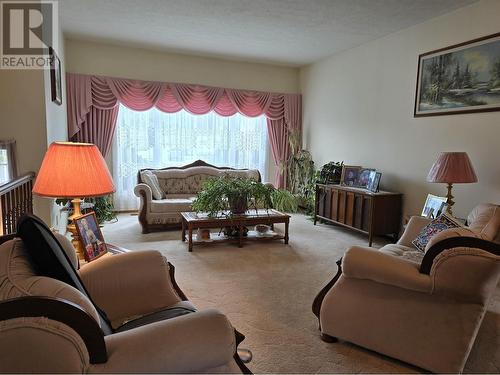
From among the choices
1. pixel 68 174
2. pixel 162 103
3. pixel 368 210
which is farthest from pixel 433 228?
pixel 162 103

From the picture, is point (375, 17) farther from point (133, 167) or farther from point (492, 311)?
point (133, 167)

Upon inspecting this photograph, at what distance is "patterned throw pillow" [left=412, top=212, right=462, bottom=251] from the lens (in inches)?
100.0

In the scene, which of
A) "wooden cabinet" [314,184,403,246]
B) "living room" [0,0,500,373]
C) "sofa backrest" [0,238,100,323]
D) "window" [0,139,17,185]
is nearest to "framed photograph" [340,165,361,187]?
"living room" [0,0,500,373]

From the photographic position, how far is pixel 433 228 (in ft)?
8.67

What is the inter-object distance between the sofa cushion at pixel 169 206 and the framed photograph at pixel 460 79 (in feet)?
10.6

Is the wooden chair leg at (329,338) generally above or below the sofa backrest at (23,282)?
below

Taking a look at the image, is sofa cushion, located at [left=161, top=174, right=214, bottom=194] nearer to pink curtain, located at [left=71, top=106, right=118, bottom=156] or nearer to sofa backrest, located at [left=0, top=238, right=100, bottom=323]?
pink curtain, located at [left=71, top=106, right=118, bottom=156]

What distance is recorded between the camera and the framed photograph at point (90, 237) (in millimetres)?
A: 2008

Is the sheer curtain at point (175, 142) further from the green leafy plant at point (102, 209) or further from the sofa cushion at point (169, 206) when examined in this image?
the sofa cushion at point (169, 206)

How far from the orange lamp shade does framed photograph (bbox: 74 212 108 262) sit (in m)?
0.24

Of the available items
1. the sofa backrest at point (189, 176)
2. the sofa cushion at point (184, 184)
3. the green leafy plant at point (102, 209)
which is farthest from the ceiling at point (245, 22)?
the green leafy plant at point (102, 209)

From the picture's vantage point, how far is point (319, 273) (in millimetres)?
3303

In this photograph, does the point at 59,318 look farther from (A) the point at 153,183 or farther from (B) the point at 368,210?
(A) the point at 153,183

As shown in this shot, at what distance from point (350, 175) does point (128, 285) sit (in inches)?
160
